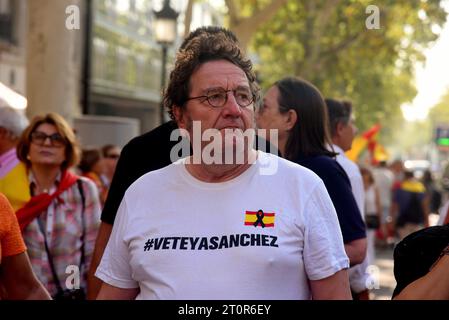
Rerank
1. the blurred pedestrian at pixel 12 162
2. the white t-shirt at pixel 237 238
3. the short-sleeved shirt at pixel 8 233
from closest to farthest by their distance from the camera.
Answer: the white t-shirt at pixel 237 238 → the short-sleeved shirt at pixel 8 233 → the blurred pedestrian at pixel 12 162

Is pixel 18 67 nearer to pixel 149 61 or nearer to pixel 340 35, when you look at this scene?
pixel 340 35

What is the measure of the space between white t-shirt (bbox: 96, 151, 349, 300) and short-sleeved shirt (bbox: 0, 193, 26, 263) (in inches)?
26.5

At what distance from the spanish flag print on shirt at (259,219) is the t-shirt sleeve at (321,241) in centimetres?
11

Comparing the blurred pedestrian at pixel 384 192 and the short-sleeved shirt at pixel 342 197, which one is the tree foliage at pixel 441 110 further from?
the short-sleeved shirt at pixel 342 197

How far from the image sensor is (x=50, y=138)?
6.13m

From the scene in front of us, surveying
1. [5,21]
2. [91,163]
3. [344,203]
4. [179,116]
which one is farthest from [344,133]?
[5,21]

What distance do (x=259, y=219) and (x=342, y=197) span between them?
5.07ft

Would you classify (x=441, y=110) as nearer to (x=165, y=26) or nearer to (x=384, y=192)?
(x=384, y=192)

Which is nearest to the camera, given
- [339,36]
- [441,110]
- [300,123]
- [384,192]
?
[300,123]

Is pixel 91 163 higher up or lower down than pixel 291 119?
lower down

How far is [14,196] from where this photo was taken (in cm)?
584

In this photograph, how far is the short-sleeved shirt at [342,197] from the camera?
4598 mm

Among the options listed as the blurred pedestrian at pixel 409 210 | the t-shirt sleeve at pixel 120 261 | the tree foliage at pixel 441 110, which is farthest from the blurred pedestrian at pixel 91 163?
the tree foliage at pixel 441 110

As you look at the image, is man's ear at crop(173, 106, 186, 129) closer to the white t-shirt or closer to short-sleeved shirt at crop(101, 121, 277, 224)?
the white t-shirt
